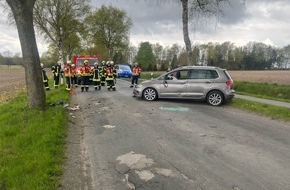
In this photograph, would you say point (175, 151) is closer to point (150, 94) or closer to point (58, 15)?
point (150, 94)

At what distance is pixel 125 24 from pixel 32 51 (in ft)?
155

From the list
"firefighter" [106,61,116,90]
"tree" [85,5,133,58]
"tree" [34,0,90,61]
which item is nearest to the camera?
"firefighter" [106,61,116,90]

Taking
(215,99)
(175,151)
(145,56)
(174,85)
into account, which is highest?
(145,56)

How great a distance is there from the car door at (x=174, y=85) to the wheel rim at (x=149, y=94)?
1.13 feet

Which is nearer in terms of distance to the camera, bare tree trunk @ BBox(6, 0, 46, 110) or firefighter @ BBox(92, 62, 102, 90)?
bare tree trunk @ BBox(6, 0, 46, 110)

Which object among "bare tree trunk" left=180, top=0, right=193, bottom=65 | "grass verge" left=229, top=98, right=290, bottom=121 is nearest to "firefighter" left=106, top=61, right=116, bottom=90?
"bare tree trunk" left=180, top=0, right=193, bottom=65

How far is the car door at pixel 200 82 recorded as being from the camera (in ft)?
43.9

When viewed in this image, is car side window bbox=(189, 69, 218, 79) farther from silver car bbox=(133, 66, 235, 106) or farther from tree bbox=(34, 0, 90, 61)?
tree bbox=(34, 0, 90, 61)

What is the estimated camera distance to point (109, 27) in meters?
54.7

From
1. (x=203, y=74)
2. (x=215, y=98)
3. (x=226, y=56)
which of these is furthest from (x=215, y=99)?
(x=226, y=56)

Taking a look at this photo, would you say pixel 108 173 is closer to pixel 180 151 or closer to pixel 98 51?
pixel 180 151

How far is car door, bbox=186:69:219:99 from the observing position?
13.4 m

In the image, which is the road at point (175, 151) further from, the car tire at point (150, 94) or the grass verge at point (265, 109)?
the car tire at point (150, 94)

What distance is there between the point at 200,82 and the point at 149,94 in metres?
2.49
